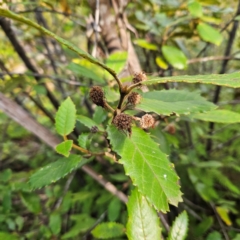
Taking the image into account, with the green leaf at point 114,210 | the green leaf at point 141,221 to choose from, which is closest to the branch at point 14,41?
the green leaf at point 114,210

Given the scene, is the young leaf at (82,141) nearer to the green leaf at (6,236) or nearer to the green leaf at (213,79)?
the green leaf at (213,79)

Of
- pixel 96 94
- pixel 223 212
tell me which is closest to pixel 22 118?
pixel 96 94

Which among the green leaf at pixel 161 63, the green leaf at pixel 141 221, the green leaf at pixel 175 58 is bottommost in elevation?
the green leaf at pixel 141 221

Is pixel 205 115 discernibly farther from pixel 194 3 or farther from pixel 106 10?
pixel 106 10

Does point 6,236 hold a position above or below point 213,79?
below

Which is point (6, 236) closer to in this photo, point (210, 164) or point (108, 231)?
point (108, 231)

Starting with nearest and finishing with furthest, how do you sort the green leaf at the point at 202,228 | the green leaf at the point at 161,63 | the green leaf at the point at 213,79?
the green leaf at the point at 213,79 → the green leaf at the point at 202,228 → the green leaf at the point at 161,63
